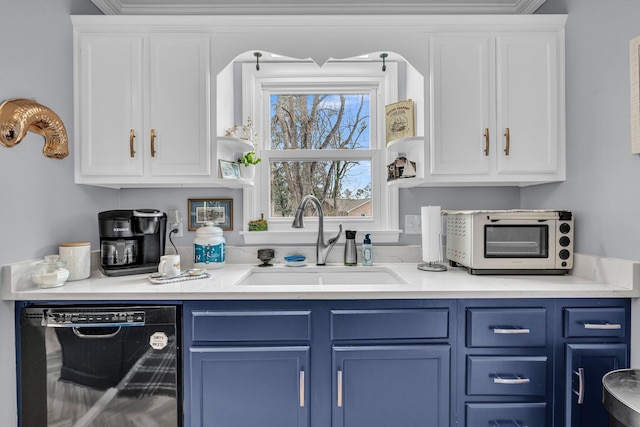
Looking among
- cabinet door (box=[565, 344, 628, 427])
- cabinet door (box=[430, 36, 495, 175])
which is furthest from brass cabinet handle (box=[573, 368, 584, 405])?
cabinet door (box=[430, 36, 495, 175])

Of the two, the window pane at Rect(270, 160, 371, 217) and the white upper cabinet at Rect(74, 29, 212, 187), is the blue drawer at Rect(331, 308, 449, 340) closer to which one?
the window pane at Rect(270, 160, 371, 217)

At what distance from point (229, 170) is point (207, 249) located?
1.59 ft

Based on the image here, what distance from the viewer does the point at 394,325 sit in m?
1.42

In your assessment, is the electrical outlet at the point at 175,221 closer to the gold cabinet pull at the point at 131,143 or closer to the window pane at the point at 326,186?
the gold cabinet pull at the point at 131,143

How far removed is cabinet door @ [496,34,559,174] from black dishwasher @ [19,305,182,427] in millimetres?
1953

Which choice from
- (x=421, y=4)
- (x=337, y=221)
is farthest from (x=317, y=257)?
(x=421, y=4)

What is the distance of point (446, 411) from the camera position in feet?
4.65

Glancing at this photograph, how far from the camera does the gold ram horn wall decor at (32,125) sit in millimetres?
1406

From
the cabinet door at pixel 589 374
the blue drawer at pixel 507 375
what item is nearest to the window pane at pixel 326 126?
the blue drawer at pixel 507 375

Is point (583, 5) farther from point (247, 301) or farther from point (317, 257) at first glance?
point (247, 301)

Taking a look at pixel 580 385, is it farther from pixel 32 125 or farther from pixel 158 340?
pixel 32 125

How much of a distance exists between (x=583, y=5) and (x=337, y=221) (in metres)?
1.73

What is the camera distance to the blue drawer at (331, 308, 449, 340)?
4.67 ft

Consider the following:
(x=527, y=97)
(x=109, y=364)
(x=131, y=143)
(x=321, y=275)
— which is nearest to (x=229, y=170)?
(x=131, y=143)
